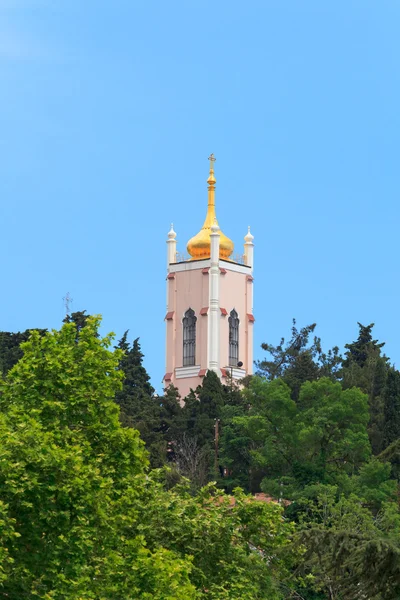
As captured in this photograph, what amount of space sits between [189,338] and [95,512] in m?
74.0

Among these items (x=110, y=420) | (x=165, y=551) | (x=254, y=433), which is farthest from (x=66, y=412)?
(x=254, y=433)

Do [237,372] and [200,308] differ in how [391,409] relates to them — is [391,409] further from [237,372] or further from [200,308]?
[200,308]

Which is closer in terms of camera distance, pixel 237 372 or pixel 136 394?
pixel 136 394

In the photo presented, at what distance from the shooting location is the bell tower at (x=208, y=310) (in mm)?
105562

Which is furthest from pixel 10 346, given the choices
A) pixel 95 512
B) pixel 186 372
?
pixel 95 512

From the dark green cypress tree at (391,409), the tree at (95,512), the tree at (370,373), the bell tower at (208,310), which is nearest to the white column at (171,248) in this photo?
the bell tower at (208,310)

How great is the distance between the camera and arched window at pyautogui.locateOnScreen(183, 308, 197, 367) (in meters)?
106

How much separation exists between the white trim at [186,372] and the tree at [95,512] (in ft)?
207

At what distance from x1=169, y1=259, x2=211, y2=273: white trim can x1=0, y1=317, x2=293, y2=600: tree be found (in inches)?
2557

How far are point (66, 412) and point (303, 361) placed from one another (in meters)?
60.4

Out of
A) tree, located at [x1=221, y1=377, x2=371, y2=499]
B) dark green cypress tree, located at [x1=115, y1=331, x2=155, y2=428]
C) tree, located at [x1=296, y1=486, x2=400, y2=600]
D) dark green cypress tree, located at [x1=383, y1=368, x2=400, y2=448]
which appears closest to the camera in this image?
tree, located at [x1=296, y1=486, x2=400, y2=600]

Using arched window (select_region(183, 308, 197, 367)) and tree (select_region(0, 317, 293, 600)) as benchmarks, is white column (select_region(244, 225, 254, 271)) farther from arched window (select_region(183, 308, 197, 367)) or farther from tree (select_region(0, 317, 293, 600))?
tree (select_region(0, 317, 293, 600))

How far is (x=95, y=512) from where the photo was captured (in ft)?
109

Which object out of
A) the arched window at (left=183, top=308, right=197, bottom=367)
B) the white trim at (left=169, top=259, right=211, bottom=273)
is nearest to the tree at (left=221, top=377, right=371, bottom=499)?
the arched window at (left=183, top=308, right=197, bottom=367)
